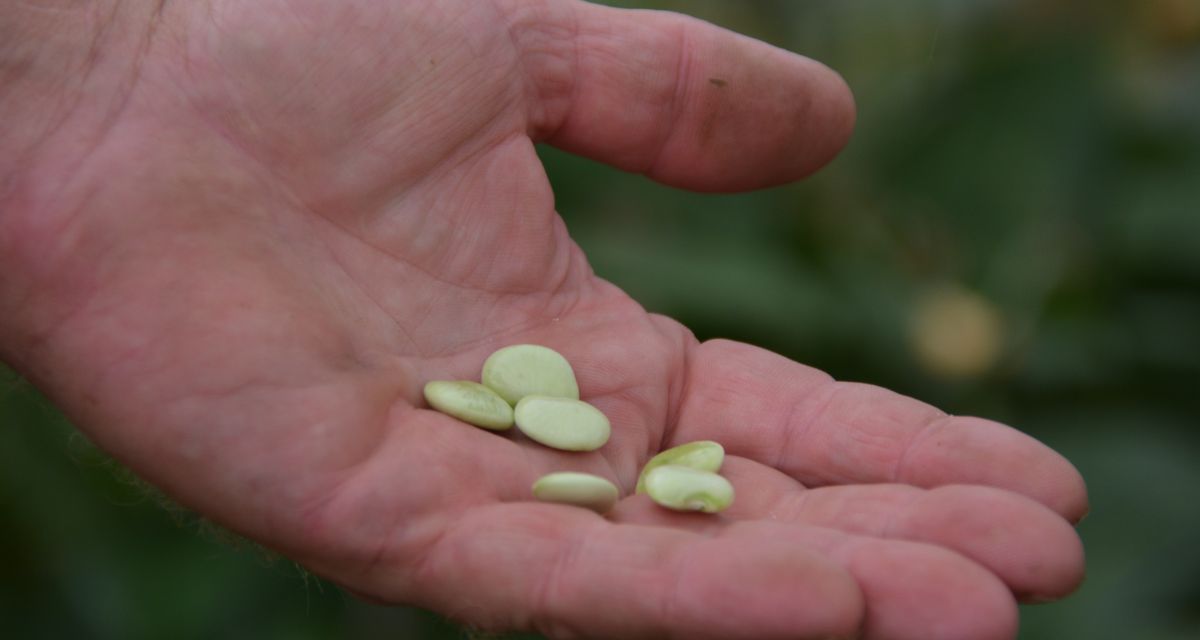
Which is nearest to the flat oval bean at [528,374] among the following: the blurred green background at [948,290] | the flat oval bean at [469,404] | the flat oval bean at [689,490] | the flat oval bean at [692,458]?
the flat oval bean at [469,404]

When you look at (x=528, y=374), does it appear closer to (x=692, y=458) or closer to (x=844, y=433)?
(x=692, y=458)

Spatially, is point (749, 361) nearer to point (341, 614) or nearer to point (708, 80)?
point (708, 80)

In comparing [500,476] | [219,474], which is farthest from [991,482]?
[219,474]

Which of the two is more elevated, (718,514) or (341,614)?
(718,514)

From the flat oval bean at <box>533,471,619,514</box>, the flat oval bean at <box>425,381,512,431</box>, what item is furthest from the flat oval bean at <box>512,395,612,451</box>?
the flat oval bean at <box>533,471,619,514</box>

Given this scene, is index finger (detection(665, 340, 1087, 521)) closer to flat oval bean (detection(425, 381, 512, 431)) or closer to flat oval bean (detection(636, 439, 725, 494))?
flat oval bean (detection(636, 439, 725, 494))

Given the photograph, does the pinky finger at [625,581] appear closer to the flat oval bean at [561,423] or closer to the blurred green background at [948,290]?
the flat oval bean at [561,423]
